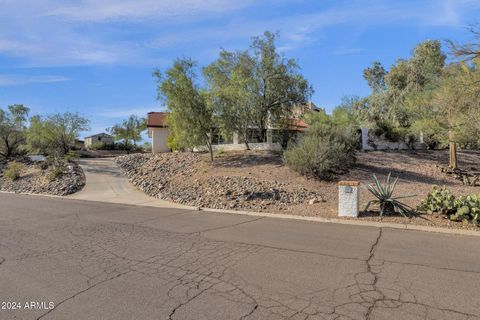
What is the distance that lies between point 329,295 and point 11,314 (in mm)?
4106

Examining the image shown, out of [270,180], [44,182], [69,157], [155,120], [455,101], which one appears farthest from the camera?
[155,120]

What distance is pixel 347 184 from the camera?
36.4 ft

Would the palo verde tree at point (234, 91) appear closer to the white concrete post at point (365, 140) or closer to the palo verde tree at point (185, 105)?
the palo verde tree at point (185, 105)

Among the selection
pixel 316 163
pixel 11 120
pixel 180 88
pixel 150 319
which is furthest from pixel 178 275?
pixel 11 120

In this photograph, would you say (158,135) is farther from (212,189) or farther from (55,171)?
(212,189)

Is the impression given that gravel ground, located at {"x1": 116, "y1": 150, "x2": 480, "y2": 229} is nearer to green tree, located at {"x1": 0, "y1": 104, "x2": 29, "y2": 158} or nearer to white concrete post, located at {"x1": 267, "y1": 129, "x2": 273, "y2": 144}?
white concrete post, located at {"x1": 267, "y1": 129, "x2": 273, "y2": 144}

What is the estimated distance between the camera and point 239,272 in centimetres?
586

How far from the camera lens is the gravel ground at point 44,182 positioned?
20969mm

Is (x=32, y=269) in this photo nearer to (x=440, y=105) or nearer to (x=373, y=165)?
(x=440, y=105)

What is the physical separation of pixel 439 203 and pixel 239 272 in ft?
24.0

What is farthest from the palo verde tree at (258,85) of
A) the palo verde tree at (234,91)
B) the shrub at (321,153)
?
the shrub at (321,153)

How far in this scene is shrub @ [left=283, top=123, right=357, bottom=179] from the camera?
56.1ft

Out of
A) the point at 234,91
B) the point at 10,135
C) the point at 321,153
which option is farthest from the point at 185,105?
the point at 10,135

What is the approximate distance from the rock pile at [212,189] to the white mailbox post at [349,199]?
8.84 feet
